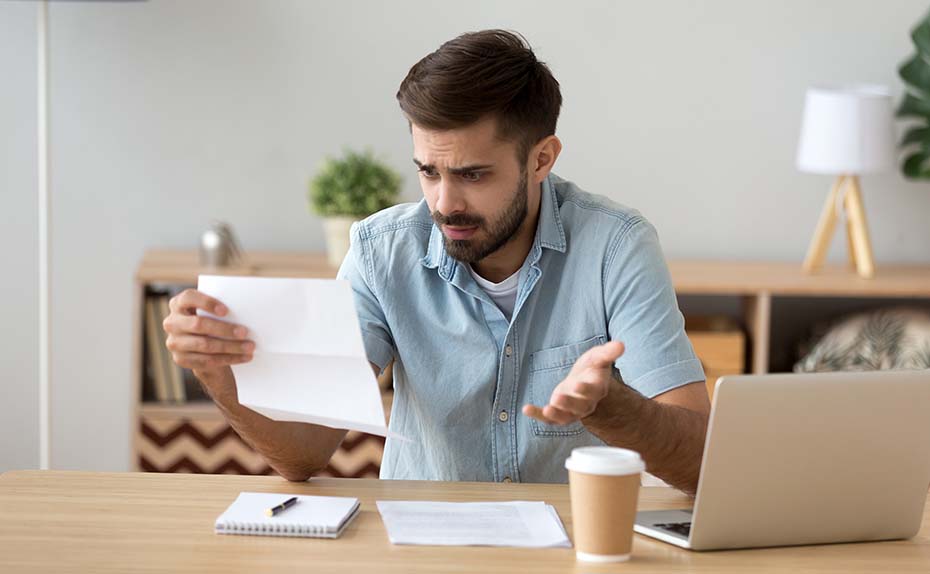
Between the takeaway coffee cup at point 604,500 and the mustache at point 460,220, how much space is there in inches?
23.1

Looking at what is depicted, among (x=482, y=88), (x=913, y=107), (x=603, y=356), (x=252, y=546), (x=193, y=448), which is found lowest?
(x=193, y=448)

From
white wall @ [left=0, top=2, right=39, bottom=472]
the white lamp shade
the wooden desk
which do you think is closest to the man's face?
the wooden desk

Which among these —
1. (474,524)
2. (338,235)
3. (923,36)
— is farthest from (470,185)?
(923,36)

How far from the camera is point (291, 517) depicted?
1416 millimetres

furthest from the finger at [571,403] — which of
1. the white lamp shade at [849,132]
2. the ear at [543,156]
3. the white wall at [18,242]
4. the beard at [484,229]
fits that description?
the white wall at [18,242]

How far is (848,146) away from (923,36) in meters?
0.37

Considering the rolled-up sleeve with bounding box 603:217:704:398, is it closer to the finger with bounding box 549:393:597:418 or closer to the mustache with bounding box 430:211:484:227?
the mustache with bounding box 430:211:484:227

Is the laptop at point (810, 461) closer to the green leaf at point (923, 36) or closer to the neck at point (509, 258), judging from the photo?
the neck at point (509, 258)

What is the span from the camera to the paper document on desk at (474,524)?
137 centimetres

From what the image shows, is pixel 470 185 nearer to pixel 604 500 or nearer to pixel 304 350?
pixel 304 350

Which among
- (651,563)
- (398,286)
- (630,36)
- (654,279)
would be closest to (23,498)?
(398,286)

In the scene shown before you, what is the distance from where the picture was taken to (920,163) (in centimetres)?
324

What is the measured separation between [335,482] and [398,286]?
0.39 meters

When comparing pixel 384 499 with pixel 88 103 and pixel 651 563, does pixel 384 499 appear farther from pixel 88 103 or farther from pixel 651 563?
pixel 88 103
